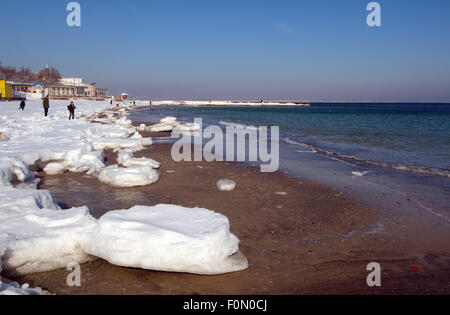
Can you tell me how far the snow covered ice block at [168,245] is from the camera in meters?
3.41

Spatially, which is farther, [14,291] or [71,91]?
[71,91]

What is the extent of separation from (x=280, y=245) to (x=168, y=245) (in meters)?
1.56

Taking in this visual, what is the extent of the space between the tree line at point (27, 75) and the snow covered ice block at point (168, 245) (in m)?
88.3

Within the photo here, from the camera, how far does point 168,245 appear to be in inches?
136

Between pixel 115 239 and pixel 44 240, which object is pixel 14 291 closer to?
pixel 44 240

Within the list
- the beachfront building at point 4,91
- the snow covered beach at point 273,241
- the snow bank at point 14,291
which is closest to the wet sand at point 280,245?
the snow covered beach at point 273,241

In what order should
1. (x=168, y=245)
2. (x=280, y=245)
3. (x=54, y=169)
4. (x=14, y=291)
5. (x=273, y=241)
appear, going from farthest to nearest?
(x=54, y=169) < (x=273, y=241) < (x=280, y=245) < (x=168, y=245) < (x=14, y=291)

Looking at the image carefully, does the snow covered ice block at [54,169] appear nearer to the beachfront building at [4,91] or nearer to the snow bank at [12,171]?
the snow bank at [12,171]

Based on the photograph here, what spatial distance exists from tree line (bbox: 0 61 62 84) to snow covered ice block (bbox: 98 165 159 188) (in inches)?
3336

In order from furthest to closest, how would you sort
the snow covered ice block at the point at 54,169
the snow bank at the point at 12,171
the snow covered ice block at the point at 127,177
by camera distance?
the snow covered ice block at the point at 54,169 → the snow covered ice block at the point at 127,177 → the snow bank at the point at 12,171

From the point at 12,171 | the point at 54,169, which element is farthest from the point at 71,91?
the point at 12,171
